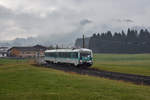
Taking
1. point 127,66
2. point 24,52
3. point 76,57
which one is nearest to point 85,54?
point 76,57

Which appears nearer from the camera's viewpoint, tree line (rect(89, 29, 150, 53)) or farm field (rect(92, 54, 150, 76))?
farm field (rect(92, 54, 150, 76))

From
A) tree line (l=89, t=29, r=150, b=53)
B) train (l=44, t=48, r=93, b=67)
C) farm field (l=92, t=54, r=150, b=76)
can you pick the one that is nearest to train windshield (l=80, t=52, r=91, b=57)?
train (l=44, t=48, r=93, b=67)

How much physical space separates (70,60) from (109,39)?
361 ft

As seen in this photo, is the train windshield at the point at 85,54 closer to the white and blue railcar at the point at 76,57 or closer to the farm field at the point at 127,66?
the white and blue railcar at the point at 76,57

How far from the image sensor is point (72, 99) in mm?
11273

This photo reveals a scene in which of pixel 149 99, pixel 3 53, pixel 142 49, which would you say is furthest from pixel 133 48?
pixel 149 99

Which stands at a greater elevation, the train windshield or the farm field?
the train windshield

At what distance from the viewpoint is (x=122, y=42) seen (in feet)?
440

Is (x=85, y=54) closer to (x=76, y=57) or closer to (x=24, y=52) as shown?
(x=76, y=57)

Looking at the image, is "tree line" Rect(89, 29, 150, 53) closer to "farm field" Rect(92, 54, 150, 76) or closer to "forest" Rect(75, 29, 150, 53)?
"forest" Rect(75, 29, 150, 53)

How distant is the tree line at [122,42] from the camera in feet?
416

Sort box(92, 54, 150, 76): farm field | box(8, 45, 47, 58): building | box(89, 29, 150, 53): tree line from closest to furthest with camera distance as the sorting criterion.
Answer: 1. box(92, 54, 150, 76): farm field
2. box(8, 45, 47, 58): building
3. box(89, 29, 150, 53): tree line

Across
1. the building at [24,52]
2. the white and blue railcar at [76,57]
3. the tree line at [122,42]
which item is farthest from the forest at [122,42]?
the white and blue railcar at [76,57]

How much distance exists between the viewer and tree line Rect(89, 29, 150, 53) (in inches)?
4988
